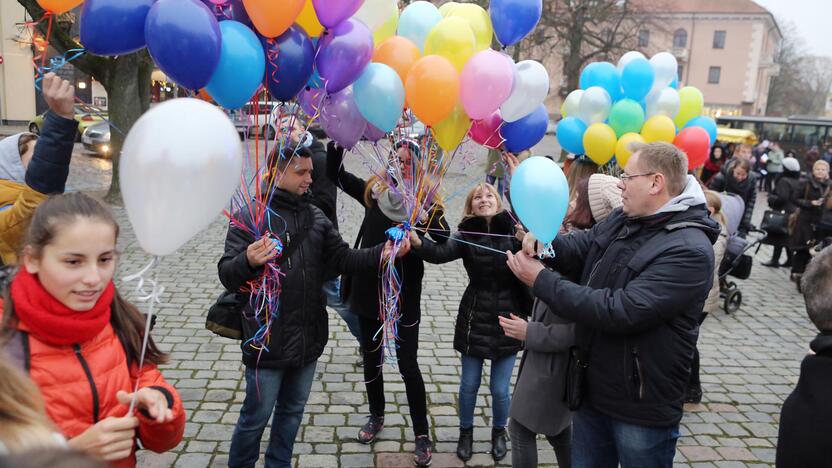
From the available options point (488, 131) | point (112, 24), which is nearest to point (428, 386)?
point (488, 131)

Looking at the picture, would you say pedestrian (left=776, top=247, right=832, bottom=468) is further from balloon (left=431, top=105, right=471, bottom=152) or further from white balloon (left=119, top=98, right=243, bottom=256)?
white balloon (left=119, top=98, right=243, bottom=256)

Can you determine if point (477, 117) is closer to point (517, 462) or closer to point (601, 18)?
point (517, 462)

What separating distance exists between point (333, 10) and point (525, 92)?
110 centimetres

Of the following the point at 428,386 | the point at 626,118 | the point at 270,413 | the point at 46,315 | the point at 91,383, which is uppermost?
the point at 626,118

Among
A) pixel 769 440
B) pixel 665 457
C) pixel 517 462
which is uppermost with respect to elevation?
pixel 665 457

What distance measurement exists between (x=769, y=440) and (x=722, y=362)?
4.72 ft

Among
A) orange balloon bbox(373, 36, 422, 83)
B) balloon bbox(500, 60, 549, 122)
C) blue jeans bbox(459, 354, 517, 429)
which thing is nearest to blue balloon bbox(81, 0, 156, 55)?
orange balloon bbox(373, 36, 422, 83)

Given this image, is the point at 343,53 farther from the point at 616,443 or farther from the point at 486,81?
the point at 616,443

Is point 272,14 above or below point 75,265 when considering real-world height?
above

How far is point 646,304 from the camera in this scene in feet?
7.89

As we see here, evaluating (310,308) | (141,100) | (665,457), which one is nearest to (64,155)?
(310,308)

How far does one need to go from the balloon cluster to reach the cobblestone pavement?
98 centimetres

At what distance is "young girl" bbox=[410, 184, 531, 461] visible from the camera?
3.56 metres

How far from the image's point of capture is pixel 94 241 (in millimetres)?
1912
